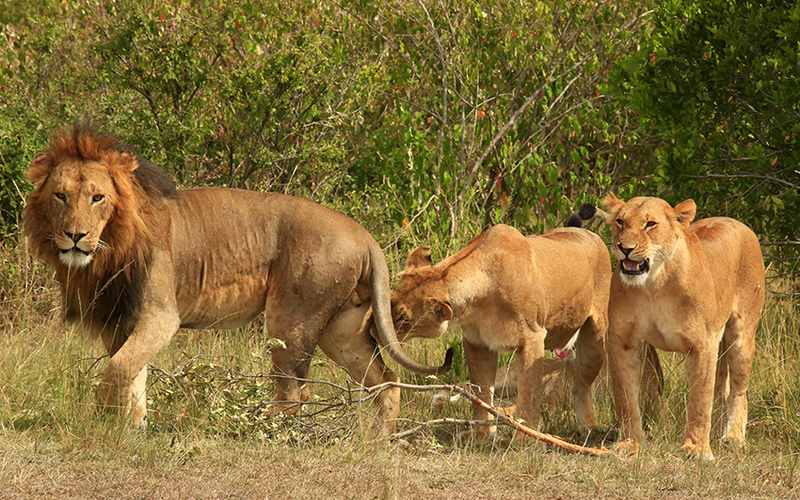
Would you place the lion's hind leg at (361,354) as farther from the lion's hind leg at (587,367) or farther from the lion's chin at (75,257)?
the lion's chin at (75,257)

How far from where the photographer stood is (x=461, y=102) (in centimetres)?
915

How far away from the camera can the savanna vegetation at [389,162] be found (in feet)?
14.6

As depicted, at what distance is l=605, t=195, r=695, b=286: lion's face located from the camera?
4566mm

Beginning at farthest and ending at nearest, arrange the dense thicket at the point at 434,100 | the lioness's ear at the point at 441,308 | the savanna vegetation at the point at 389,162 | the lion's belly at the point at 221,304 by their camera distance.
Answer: the dense thicket at the point at 434,100 → the lion's belly at the point at 221,304 → the lioness's ear at the point at 441,308 → the savanna vegetation at the point at 389,162

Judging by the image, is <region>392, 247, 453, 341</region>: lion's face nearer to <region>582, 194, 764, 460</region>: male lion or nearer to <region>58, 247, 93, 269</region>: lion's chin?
<region>582, 194, 764, 460</region>: male lion

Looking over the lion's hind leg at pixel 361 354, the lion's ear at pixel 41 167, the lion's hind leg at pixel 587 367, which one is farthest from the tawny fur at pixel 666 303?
the lion's ear at pixel 41 167

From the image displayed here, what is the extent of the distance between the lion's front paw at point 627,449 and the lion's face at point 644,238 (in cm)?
87

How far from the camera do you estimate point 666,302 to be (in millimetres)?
4672

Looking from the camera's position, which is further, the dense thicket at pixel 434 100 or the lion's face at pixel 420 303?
the dense thicket at pixel 434 100

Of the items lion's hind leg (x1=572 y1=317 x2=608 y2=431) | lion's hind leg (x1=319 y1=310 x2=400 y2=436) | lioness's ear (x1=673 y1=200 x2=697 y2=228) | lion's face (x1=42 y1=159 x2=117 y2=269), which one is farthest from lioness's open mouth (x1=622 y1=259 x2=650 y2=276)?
lion's face (x1=42 y1=159 x2=117 y2=269)

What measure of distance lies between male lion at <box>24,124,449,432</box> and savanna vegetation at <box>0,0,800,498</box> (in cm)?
23

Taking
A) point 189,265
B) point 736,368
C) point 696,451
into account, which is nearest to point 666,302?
point 696,451

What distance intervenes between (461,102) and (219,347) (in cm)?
382

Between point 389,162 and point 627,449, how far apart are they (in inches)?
192
